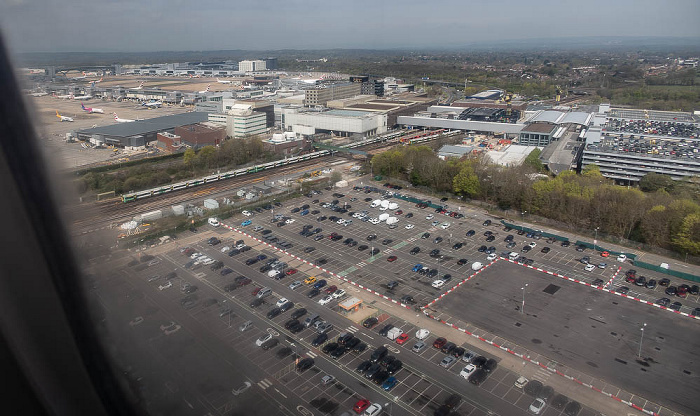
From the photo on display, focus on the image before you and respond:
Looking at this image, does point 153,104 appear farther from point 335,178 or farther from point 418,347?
point 418,347

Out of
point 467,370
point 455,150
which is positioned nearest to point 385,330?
point 467,370

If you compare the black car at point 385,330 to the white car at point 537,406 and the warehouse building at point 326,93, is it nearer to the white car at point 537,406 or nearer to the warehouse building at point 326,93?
the white car at point 537,406

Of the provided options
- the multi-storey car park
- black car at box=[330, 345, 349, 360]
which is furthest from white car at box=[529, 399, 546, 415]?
the multi-storey car park

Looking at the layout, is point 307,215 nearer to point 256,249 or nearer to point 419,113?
point 256,249

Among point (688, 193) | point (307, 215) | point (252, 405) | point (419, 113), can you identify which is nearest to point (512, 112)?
point (419, 113)

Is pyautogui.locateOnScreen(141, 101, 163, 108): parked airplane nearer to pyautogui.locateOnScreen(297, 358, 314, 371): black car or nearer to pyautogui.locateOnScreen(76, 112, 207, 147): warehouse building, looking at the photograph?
pyautogui.locateOnScreen(76, 112, 207, 147): warehouse building
